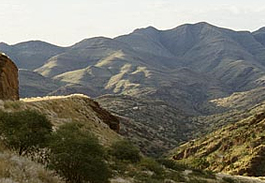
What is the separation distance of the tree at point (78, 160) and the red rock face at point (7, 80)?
2777 cm

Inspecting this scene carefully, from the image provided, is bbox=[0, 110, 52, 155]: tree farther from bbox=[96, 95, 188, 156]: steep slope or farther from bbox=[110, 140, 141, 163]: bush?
bbox=[96, 95, 188, 156]: steep slope

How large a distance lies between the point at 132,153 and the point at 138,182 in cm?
852

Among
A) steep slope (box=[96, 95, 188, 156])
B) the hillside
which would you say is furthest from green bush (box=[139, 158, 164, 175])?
steep slope (box=[96, 95, 188, 156])

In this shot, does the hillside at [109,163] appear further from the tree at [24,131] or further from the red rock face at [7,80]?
the red rock face at [7,80]

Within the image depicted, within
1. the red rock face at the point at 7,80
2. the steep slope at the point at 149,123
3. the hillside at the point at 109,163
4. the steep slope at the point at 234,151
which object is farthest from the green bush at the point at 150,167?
the steep slope at the point at 149,123

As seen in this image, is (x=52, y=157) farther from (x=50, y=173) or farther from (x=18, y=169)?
(x=18, y=169)

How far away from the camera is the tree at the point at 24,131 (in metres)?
14.7

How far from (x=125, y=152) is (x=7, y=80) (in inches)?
759

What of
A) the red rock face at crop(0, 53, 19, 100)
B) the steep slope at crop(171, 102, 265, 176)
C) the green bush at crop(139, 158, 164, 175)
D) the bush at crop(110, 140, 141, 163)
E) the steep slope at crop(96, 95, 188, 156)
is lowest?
the steep slope at crop(96, 95, 188, 156)

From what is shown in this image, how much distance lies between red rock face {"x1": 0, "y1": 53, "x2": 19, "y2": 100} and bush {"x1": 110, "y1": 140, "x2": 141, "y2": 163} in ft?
52.6

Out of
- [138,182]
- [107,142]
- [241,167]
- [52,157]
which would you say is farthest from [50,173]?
[241,167]

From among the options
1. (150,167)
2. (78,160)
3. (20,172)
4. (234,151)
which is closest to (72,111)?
(150,167)

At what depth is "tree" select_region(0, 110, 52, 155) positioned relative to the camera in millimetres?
14672

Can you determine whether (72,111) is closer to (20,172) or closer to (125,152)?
(125,152)
